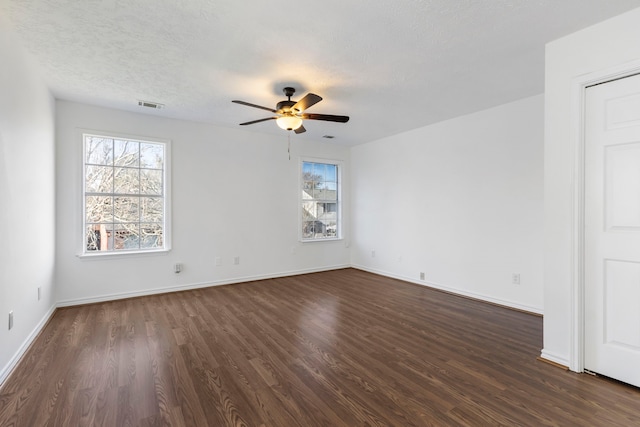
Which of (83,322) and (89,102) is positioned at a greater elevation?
(89,102)

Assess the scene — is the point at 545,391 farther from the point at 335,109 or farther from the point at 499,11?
the point at 335,109

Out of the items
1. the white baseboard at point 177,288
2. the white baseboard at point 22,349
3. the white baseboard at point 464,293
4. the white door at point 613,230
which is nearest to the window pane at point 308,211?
the white baseboard at point 177,288

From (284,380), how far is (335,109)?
3406 millimetres

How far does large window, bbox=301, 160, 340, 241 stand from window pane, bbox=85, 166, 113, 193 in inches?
127

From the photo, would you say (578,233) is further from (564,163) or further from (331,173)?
(331,173)

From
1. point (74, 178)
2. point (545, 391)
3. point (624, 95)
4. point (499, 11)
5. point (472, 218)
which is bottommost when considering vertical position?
point (545, 391)

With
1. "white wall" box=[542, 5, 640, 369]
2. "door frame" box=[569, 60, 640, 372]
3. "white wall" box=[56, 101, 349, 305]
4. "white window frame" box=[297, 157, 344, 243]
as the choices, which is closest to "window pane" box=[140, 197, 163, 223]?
A: "white wall" box=[56, 101, 349, 305]

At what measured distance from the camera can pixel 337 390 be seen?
6.81ft

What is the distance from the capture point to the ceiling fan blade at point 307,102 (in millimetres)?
2846

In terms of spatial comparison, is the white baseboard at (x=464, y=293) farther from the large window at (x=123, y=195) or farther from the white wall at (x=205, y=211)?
the large window at (x=123, y=195)

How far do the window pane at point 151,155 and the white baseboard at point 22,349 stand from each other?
2.26 meters

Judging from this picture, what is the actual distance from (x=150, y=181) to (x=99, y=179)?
0.63m

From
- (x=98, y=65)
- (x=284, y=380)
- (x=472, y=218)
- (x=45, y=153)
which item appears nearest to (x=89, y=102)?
(x=45, y=153)

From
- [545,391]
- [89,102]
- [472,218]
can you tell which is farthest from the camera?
[472,218]
